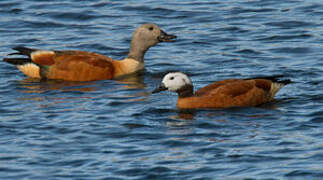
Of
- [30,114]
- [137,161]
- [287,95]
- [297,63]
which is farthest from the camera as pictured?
[297,63]

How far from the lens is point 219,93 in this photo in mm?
13109

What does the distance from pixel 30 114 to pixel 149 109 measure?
188cm

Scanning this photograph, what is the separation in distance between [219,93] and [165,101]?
46.9 inches

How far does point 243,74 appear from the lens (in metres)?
15.4

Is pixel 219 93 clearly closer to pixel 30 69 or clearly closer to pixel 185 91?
pixel 185 91

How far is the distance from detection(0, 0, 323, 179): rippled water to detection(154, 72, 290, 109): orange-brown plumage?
0.68 ft

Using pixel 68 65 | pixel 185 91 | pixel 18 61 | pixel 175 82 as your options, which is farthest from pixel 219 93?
pixel 18 61

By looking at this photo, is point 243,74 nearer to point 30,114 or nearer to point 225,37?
point 225,37

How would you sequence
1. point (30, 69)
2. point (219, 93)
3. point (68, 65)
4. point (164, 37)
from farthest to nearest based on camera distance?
point (164, 37)
point (30, 69)
point (68, 65)
point (219, 93)

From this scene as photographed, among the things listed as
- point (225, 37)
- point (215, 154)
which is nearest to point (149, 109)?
point (215, 154)

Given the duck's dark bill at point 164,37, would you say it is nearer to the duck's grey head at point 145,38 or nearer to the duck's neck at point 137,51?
the duck's grey head at point 145,38

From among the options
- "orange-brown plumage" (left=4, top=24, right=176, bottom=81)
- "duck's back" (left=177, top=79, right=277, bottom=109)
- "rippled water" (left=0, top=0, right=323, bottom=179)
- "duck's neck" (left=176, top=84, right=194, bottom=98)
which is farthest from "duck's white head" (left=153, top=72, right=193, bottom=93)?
"orange-brown plumage" (left=4, top=24, right=176, bottom=81)

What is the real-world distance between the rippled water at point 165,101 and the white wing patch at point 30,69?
0.16 metres

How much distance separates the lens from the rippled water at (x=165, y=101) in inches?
401
